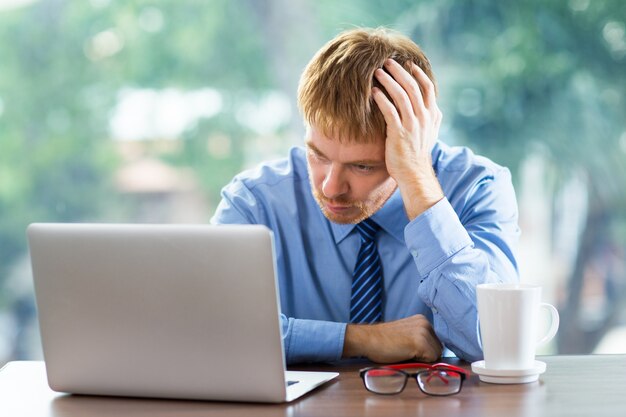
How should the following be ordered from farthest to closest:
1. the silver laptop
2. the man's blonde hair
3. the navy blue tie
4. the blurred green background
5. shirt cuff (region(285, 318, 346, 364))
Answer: the blurred green background, the navy blue tie, the man's blonde hair, shirt cuff (region(285, 318, 346, 364)), the silver laptop

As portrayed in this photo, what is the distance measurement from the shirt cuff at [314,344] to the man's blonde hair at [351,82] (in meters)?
0.37

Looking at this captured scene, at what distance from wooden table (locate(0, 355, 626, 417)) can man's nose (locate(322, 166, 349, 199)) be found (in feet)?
1.33

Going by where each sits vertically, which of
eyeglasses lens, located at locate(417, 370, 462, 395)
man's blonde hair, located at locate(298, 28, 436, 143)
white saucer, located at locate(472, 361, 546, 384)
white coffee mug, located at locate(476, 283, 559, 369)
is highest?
man's blonde hair, located at locate(298, 28, 436, 143)

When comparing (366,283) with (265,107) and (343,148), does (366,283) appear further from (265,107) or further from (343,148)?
(265,107)

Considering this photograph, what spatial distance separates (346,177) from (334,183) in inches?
1.2

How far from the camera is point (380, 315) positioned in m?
1.87

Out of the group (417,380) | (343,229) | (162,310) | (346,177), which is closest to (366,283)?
(343,229)

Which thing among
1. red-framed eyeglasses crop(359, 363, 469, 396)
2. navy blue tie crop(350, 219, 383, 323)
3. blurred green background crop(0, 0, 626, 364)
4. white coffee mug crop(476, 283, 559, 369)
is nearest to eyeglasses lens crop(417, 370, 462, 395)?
red-framed eyeglasses crop(359, 363, 469, 396)

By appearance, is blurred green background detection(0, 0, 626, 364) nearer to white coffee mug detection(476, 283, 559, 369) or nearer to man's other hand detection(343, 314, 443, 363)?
man's other hand detection(343, 314, 443, 363)

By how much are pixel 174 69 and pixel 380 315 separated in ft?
6.01

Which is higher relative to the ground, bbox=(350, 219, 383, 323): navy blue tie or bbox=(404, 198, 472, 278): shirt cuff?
bbox=(404, 198, 472, 278): shirt cuff

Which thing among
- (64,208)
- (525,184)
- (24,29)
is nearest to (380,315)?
(525,184)

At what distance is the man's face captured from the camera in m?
1.73

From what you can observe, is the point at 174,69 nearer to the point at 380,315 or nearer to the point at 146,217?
the point at 146,217
